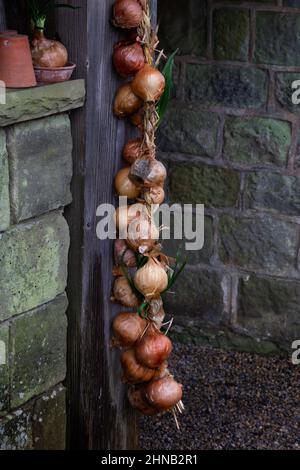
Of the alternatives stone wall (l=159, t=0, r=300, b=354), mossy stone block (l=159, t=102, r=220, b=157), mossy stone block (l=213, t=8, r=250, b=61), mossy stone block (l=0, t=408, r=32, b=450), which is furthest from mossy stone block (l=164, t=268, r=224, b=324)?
mossy stone block (l=0, t=408, r=32, b=450)

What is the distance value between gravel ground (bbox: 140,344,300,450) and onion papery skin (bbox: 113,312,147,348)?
82 cm

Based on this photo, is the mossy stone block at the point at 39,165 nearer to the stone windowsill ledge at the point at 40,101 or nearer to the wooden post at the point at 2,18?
the stone windowsill ledge at the point at 40,101

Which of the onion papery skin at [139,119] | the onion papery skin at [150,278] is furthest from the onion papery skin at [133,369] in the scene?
the onion papery skin at [139,119]

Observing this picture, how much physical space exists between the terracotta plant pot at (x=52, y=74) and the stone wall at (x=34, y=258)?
0.03m

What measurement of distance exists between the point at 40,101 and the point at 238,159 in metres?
1.70

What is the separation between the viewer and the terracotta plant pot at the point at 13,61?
7.67ft

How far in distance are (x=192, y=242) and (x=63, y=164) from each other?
1695mm

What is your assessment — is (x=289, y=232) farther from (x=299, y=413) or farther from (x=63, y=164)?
(x=63, y=164)

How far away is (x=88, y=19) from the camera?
96.8 inches

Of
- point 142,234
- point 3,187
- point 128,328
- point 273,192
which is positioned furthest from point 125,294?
point 273,192

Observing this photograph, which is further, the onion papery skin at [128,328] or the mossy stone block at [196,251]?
the mossy stone block at [196,251]

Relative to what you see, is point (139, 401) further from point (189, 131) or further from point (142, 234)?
point (189, 131)

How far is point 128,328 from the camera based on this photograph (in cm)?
269

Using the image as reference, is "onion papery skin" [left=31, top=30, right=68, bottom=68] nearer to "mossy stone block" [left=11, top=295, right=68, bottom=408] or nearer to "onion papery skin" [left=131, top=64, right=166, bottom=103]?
"onion papery skin" [left=131, top=64, right=166, bottom=103]
